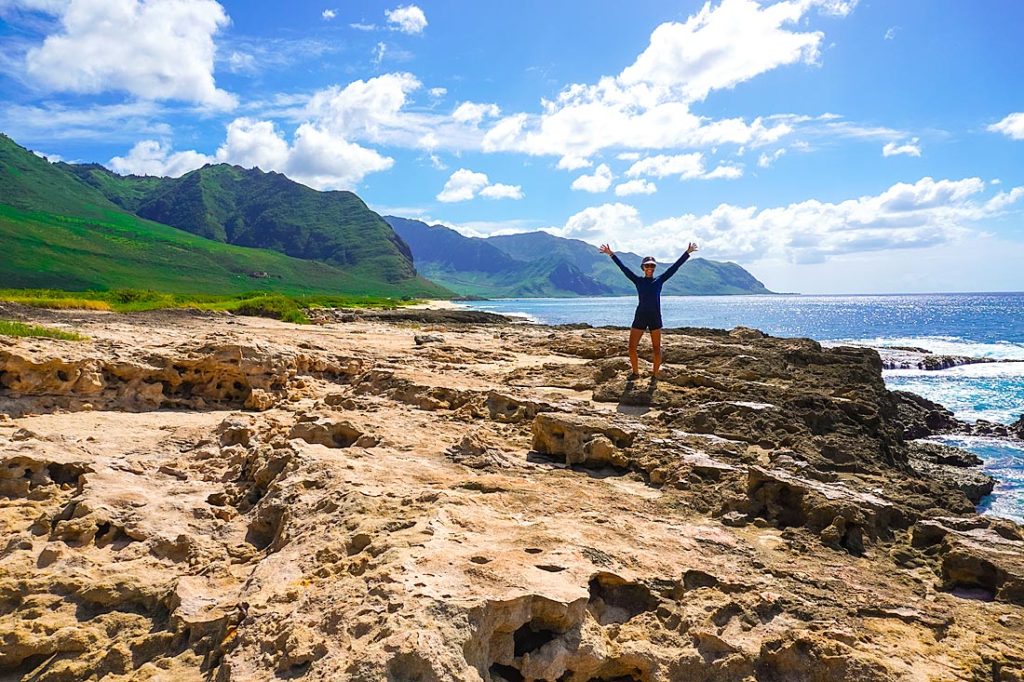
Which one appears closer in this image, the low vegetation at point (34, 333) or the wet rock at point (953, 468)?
the low vegetation at point (34, 333)

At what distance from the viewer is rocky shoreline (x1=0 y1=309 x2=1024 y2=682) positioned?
14.0ft

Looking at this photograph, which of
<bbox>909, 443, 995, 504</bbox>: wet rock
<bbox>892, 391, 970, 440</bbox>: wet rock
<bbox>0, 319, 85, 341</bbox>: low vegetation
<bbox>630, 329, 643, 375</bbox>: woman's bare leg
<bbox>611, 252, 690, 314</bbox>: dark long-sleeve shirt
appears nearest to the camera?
<bbox>0, 319, 85, 341</bbox>: low vegetation

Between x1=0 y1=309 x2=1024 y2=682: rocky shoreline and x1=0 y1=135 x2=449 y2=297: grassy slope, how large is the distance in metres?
99.5

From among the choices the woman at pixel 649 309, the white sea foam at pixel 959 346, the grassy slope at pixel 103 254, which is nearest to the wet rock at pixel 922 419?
the woman at pixel 649 309

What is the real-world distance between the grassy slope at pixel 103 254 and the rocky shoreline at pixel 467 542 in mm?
99525

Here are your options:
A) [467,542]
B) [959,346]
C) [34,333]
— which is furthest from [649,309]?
[959,346]

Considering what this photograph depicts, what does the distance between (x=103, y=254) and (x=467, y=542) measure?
13768 centimetres

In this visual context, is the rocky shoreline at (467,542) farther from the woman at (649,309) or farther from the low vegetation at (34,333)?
the woman at (649,309)

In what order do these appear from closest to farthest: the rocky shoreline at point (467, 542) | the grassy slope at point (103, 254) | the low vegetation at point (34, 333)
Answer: the rocky shoreline at point (467, 542)
the low vegetation at point (34, 333)
the grassy slope at point (103, 254)

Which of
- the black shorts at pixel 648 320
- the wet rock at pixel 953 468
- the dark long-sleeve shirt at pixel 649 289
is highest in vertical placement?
the dark long-sleeve shirt at pixel 649 289

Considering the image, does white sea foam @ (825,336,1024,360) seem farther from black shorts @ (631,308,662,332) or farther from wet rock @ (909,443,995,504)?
black shorts @ (631,308,662,332)

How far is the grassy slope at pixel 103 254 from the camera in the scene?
97812 millimetres

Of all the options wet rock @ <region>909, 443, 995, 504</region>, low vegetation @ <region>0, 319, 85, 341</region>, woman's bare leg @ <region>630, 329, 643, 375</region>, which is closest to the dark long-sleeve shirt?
woman's bare leg @ <region>630, 329, 643, 375</region>

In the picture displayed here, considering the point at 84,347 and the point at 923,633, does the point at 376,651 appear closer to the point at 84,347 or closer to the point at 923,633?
the point at 923,633
